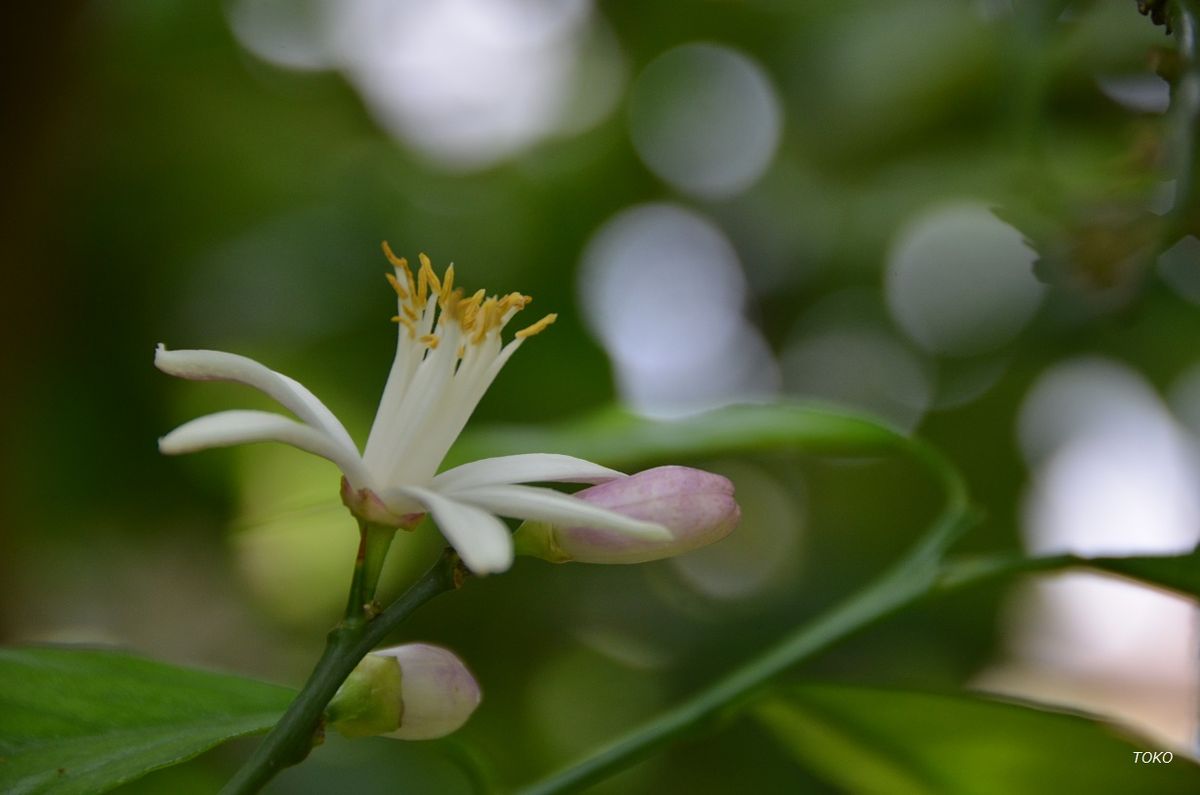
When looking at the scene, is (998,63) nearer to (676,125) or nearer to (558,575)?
(676,125)

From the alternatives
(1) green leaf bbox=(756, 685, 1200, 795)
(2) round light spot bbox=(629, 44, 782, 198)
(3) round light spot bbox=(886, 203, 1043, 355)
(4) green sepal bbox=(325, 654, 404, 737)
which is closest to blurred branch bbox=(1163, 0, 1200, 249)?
(1) green leaf bbox=(756, 685, 1200, 795)

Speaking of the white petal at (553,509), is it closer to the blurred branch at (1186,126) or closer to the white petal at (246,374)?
the white petal at (246,374)

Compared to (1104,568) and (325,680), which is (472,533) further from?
(1104,568)

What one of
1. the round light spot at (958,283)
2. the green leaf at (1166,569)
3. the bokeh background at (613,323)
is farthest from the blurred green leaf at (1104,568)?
the round light spot at (958,283)

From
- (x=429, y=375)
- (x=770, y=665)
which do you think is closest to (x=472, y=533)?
(x=429, y=375)

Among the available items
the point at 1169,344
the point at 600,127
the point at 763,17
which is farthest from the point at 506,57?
the point at 1169,344
